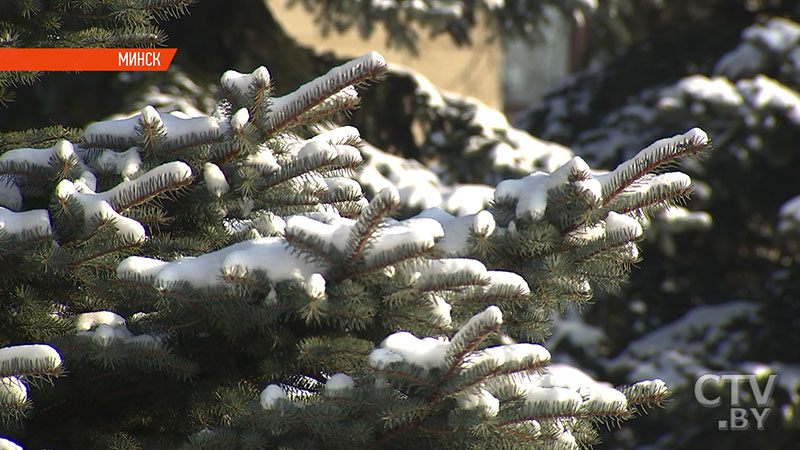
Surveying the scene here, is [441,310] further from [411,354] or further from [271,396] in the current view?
[271,396]

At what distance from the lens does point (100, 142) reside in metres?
1.95

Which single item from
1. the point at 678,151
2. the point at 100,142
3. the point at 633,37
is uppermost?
the point at 633,37

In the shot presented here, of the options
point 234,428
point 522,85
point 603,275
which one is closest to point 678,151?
point 603,275

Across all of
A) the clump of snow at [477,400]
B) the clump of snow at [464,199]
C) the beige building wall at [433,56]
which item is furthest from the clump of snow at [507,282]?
the beige building wall at [433,56]

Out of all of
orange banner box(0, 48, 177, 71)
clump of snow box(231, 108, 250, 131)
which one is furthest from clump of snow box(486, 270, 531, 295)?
orange banner box(0, 48, 177, 71)

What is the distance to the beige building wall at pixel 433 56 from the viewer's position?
872cm

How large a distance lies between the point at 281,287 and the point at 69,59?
0.86m

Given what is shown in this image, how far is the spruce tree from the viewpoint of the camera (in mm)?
1607

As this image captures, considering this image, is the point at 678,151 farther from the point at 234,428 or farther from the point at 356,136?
the point at 234,428

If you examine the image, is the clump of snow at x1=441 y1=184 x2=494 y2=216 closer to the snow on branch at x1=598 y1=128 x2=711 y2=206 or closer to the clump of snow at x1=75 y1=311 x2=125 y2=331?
the snow on branch at x1=598 y1=128 x2=711 y2=206

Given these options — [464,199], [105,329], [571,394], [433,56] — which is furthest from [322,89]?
[433,56]

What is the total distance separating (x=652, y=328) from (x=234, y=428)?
15.0ft

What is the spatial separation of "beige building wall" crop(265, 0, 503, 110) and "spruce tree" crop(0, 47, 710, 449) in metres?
6.65

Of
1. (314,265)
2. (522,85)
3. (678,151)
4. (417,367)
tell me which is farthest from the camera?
(522,85)
